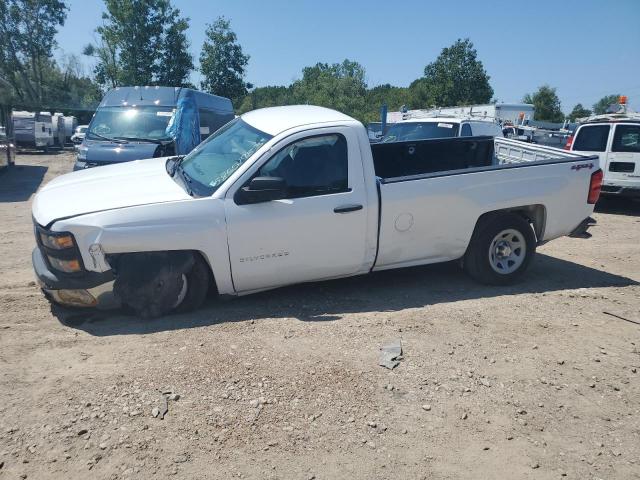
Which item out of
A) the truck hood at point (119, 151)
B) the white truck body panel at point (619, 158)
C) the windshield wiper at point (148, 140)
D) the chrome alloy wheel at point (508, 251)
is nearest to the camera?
the chrome alloy wheel at point (508, 251)

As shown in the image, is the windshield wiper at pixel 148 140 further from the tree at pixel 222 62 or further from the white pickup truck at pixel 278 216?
the tree at pixel 222 62

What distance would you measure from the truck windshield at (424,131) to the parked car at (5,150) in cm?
1436

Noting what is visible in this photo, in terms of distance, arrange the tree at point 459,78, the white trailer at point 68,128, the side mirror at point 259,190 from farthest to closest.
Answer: the tree at point 459,78 → the white trailer at point 68,128 → the side mirror at point 259,190

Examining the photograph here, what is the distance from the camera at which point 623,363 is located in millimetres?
3900

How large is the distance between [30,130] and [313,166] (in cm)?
2862

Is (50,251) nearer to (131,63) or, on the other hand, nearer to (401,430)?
(401,430)

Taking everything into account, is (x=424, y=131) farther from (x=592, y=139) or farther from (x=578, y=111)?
(x=578, y=111)

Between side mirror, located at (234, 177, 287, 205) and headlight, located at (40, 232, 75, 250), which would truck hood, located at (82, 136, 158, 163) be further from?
side mirror, located at (234, 177, 287, 205)

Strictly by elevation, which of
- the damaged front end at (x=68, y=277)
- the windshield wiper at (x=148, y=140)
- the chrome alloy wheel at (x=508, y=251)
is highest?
the windshield wiper at (x=148, y=140)

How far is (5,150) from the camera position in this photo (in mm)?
17984

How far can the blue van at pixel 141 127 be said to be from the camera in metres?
8.82

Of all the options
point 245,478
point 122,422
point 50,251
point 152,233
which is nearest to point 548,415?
point 245,478

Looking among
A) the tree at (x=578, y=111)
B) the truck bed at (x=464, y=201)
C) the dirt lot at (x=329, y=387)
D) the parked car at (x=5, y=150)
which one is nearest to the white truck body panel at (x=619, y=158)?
the truck bed at (x=464, y=201)

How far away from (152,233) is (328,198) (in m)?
1.57
